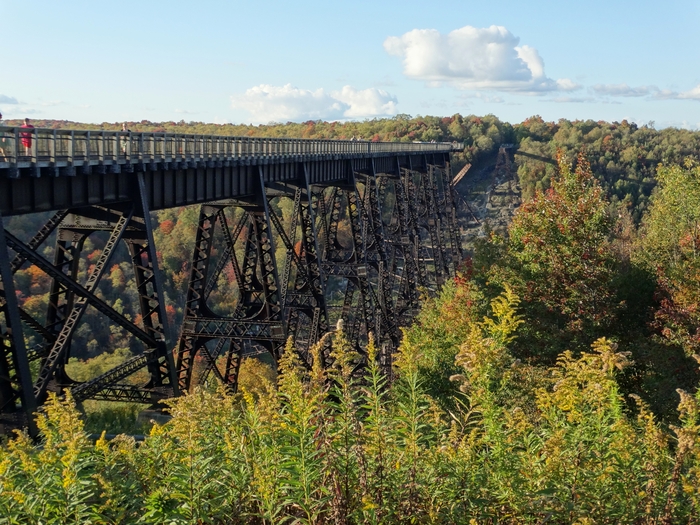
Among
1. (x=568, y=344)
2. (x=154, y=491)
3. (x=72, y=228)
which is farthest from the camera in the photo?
(x=568, y=344)

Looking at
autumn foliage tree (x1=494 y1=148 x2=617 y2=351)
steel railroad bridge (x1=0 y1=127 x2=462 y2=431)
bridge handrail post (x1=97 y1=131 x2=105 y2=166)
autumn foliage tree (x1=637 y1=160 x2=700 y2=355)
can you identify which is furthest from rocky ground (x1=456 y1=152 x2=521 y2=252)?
bridge handrail post (x1=97 y1=131 x2=105 y2=166)

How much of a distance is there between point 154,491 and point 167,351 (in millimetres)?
9275

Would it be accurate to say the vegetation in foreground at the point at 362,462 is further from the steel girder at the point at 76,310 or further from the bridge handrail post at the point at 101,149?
the bridge handrail post at the point at 101,149

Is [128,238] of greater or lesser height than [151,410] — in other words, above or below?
above

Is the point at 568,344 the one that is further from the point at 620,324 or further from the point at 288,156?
the point at 288,156

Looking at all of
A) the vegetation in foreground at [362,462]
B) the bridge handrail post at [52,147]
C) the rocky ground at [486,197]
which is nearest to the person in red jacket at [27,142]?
the bridge handrail post at [52,147]

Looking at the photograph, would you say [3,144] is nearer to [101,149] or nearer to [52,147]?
[52,147]

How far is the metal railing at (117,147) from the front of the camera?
1017 cm

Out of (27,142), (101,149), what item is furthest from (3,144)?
(101,149)

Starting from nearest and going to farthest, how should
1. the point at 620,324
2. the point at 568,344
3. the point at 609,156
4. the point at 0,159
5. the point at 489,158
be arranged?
the point at 0,159 → the point at 568,344 → the point at 620,324 → the point at 609,156 → the point at 489,158

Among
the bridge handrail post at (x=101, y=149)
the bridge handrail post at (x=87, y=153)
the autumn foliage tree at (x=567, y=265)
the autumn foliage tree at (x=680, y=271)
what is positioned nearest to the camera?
the bridge handrail post at (x=87, y=153)

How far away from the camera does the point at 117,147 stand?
12.3 meters

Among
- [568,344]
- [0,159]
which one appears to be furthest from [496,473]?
[568,344]

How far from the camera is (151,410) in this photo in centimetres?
1350
